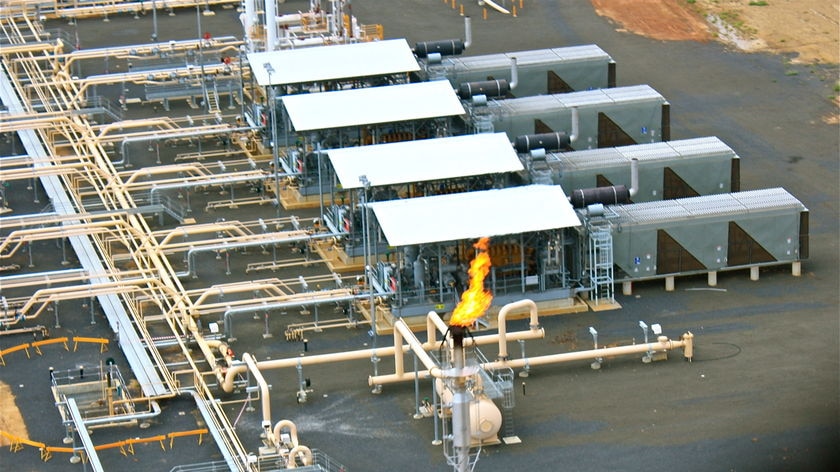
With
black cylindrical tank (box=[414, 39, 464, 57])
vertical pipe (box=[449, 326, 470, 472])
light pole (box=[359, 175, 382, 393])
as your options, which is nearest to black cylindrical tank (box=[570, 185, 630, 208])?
light pole (box=[359, 175, 382, 393])

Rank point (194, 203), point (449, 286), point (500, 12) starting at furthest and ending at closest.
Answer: point (500, 12), point (194, 203), point (449, 286)

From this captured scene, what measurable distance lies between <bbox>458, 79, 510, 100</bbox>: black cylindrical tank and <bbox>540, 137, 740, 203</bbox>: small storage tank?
8.58 metres

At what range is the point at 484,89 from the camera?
305 ft

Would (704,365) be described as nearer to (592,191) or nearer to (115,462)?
(592,191)

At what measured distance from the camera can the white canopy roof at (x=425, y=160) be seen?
79938 millimetres

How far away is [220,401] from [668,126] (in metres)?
30.8

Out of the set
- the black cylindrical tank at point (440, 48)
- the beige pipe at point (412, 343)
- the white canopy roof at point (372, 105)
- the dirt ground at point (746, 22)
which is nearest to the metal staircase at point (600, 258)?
the beige pipe at point (412, 343)

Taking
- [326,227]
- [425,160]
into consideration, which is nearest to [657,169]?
[425,160]

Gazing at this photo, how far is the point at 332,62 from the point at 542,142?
13.7 metres

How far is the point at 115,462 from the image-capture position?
64750mm

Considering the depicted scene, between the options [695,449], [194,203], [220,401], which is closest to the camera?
[695,449]

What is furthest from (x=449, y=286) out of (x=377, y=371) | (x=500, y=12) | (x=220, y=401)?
(x=500, y=12)

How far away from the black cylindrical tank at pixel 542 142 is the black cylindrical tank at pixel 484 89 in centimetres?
815

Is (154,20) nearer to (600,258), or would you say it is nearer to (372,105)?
(372,105)
